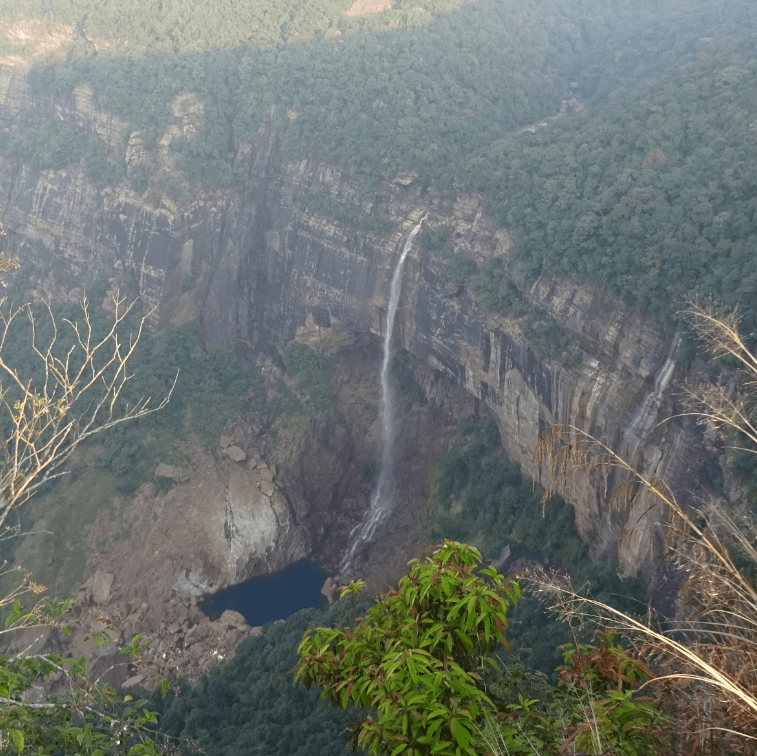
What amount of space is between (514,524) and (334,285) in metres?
12.6

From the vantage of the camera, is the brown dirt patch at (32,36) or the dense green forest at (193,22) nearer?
the dense green forest at (193,22)

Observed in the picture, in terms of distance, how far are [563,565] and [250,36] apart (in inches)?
1192

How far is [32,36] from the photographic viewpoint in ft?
107

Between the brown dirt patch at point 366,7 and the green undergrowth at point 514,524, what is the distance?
23732mm

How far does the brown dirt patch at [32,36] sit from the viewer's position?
106 feet

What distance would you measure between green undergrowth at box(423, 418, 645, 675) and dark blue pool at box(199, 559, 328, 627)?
4.95 metres

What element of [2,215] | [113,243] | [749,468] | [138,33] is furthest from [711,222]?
[2,215]

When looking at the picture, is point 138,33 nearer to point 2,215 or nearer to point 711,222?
point 2,215

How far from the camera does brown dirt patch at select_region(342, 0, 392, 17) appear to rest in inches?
1332

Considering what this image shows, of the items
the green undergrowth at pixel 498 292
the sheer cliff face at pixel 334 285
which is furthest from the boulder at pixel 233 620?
the green undergrowth at pixel 498 292

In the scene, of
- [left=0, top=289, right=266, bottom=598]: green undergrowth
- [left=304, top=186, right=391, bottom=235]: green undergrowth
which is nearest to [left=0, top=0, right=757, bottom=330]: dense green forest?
[left=304, top=186, right=391, bottom=235]: green undergrowth

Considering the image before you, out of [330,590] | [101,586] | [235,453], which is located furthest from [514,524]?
[101,586]

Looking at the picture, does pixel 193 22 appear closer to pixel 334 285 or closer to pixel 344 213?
pixel 344 213

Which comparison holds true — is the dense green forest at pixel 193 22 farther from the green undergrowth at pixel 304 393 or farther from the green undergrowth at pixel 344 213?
the green undergrowth at pixel 304 393
